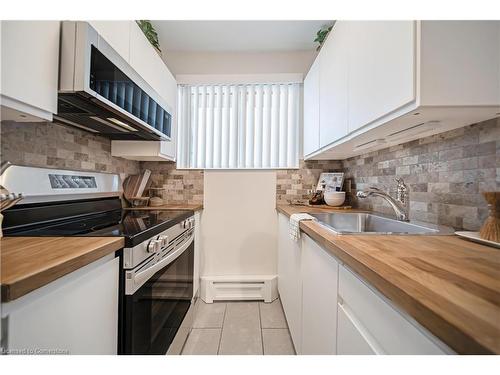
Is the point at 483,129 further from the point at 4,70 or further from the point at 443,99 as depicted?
the point at 4,70

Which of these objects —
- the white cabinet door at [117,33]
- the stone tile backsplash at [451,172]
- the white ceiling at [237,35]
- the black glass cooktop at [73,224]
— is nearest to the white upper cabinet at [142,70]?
the white cabinet door at [117,33]

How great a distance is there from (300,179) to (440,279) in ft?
6.42

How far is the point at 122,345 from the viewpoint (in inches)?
32.0

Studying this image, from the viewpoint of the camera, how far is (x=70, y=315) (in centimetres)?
60

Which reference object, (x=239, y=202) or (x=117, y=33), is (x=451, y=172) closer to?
(x=239, y=202)

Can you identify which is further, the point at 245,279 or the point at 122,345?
the point at 245,279

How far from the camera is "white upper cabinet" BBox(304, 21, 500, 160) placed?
758 mm

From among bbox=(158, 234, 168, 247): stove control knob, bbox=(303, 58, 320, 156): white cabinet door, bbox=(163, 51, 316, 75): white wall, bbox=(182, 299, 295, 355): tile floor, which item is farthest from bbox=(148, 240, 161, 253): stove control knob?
bbox=(163, 51, 316, 75): white wall

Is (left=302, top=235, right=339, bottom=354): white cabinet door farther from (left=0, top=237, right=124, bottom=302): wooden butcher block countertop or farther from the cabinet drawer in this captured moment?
(left=0, top=237, right=124, bottom=302): wooden butcher block countertop

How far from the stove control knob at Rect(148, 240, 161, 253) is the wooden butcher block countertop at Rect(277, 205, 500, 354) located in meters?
0.70

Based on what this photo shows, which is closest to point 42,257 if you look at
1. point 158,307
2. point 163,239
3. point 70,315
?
point 70,315

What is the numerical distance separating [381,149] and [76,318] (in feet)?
6.21

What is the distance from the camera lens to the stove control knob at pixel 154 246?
0.97m
